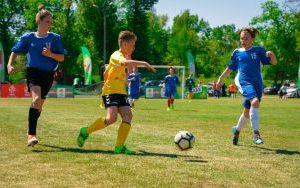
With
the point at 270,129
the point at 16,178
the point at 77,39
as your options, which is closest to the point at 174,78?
the point at 270,129

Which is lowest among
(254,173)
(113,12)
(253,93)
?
(254,173)

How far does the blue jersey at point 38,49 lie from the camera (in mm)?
7816

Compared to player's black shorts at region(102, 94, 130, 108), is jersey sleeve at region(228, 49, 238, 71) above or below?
above

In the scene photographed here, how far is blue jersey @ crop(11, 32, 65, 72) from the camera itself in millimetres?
7816

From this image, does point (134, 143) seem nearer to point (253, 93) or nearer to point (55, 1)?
point (253, 93)

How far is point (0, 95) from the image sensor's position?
131 ft

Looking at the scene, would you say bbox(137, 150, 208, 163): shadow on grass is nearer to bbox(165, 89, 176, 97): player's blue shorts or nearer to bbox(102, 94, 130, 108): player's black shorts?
bbox(102, 94, 130, 108): player's black shorts

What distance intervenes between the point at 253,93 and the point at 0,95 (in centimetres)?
3482

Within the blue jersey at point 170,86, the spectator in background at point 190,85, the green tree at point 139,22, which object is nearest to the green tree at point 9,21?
the green tree at point 139,22

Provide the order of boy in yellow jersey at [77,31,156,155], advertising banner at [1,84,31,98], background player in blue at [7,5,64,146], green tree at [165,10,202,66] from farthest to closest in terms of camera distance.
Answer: green tree at [165,10,202,66] → advertising banner at [1,84,31,98] → background player in blue at [7,5,64,146] → boy in yellow jersey at [77,31,156,155]

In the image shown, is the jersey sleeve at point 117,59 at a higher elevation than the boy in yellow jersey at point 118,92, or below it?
higher

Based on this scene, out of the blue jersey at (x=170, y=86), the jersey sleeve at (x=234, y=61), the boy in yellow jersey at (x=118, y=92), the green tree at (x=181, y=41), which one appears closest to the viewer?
the boy in yellow jersey at (x=118, y=92)

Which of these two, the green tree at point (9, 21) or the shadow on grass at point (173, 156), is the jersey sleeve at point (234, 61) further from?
the green tree at point (9, 21)

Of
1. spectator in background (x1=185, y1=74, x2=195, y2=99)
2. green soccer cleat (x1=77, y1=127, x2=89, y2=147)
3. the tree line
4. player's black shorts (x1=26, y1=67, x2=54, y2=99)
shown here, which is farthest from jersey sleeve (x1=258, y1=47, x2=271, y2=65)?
the tree line
